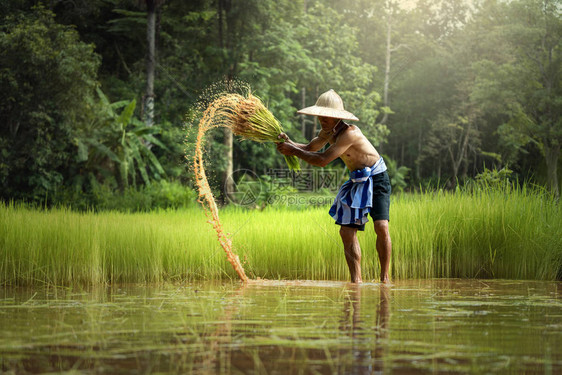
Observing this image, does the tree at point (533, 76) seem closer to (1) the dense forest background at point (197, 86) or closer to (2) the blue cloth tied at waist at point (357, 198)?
(1) the dense forest background at point (197, 86)

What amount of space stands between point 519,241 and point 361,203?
6.95 feet

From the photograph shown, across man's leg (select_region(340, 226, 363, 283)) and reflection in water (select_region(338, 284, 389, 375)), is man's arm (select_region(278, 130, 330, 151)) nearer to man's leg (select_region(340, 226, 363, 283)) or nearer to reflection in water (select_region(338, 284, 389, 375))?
man's leg (select_region(340, 226, 363, 283))

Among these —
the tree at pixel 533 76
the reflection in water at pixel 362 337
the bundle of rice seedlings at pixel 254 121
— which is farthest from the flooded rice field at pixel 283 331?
the tree at pixel 533 76

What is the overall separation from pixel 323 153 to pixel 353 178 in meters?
0.47

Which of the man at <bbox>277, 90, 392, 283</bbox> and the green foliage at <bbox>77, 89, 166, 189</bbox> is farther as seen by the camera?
the green foliage at <bbox>77, 89, 166, 189</bbox>

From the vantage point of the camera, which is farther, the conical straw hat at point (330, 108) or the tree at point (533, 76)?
the tree at point (533, 76)

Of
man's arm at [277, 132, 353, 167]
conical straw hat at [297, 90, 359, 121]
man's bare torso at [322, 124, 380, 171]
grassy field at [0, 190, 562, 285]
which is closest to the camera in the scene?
man's arm at [277, 132, 353, 167]

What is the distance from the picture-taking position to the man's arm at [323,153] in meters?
5.84

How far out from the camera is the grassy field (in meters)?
6.75

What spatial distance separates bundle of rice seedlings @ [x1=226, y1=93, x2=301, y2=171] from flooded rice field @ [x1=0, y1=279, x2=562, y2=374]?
1.56 metres

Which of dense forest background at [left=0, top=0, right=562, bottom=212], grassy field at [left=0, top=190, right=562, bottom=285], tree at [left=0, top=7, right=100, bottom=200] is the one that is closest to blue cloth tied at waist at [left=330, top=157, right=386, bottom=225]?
grassy field at [left=0, top=190, right=562, bottom=285]

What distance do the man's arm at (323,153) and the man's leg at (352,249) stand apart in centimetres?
75

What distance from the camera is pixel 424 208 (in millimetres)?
7551

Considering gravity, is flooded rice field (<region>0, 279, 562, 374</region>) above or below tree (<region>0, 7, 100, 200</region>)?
below
